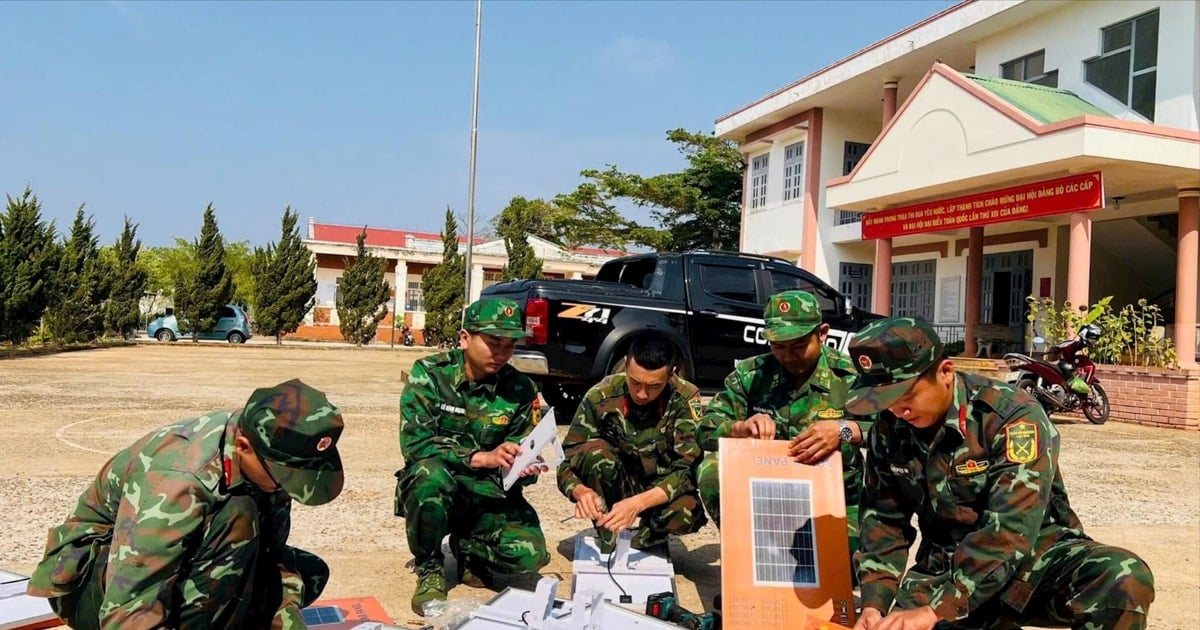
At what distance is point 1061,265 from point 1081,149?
19.9 feet

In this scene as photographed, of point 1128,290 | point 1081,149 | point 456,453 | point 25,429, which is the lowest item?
point 25,429

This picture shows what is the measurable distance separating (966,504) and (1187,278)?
12.7 m

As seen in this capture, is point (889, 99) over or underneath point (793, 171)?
over

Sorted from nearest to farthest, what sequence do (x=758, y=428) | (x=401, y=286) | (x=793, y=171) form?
1. (x=758, y=428)
2. (x=793, y=171)
3. (x=401, y=286)

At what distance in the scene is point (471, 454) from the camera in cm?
356

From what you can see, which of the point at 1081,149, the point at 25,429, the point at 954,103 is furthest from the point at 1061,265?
the point at 25,429

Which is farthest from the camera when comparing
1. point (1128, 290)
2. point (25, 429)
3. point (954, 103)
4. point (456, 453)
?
point (1128, 290)

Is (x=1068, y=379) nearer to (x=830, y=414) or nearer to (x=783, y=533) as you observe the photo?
(x=830, y=414)

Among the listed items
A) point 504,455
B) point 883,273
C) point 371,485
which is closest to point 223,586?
point 504,455

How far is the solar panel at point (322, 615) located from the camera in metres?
2.60

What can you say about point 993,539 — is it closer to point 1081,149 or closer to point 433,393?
point 433,393

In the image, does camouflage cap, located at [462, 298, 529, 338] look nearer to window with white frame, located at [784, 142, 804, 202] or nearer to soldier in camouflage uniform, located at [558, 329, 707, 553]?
soldier in camouflage uniform, located at [558, 329, 707, 553]

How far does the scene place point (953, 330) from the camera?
60.9 ft

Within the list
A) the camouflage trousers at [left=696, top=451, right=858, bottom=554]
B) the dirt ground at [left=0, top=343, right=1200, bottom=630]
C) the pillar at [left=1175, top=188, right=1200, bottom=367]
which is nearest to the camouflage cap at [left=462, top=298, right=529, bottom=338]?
the camouflage trousers at [left=696, top=451, right=858, bottom=554]
